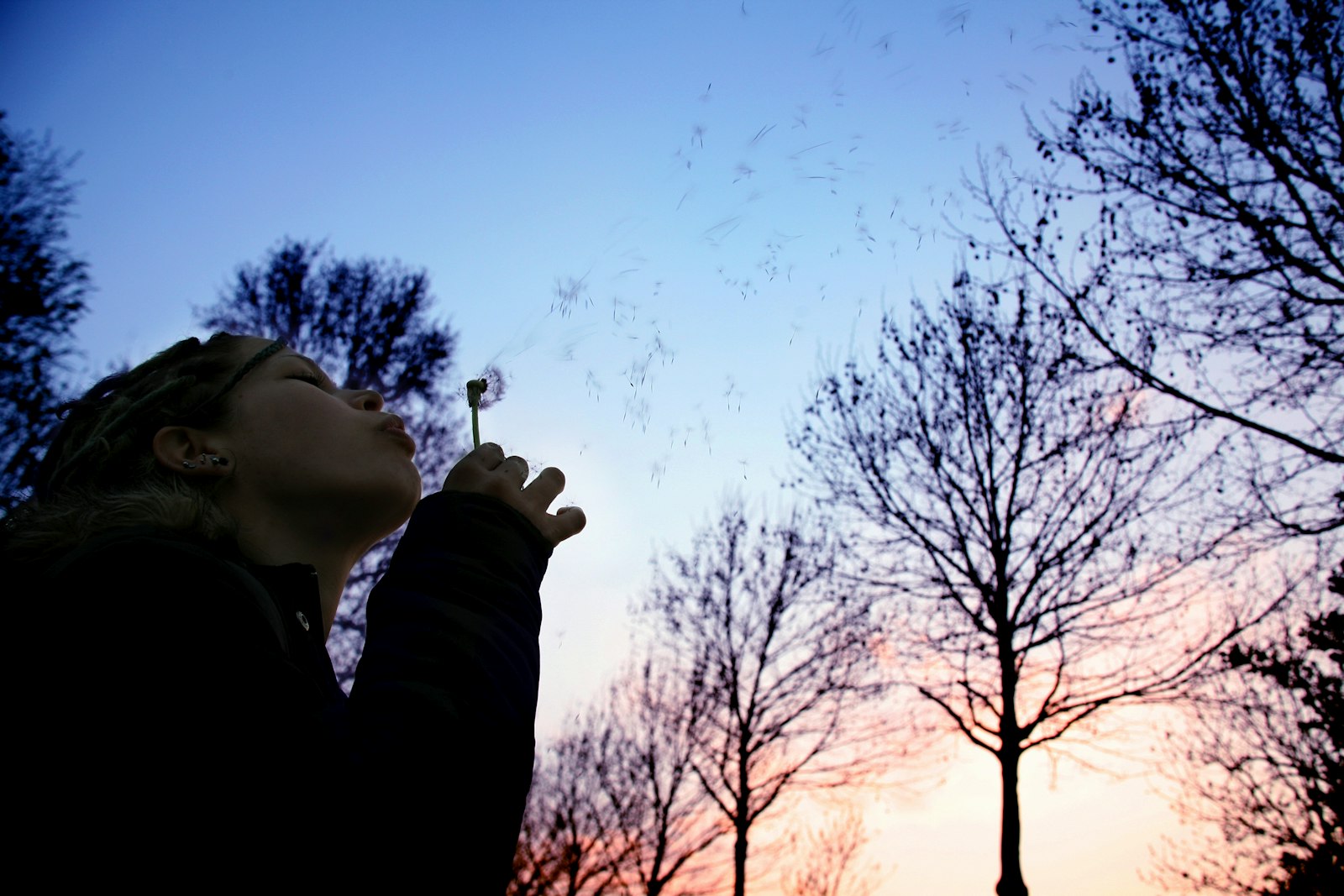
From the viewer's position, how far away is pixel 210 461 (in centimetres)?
186

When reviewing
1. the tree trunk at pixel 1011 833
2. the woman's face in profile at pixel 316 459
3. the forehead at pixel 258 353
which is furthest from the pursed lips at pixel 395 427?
the tree trunk at pixel 1011 833

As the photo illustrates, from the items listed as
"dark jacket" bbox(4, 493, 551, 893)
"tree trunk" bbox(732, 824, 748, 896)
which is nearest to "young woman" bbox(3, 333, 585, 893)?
"dark jacket" bbox(4, 493, 551, 893)

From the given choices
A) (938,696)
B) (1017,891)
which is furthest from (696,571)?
(1017,891)

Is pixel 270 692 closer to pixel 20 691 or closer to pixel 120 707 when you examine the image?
pixel 120 707

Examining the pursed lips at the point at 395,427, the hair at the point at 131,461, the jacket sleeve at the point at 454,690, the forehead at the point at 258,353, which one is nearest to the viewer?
the jacket sleeve at the point at 454,690

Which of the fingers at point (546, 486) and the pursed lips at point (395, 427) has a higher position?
the pursed lips at point (395, 427)

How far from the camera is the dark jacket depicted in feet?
3.29

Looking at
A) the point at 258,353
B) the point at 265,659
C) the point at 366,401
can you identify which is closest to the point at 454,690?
the point at 265,659

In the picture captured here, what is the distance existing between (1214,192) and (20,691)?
32.4 feet

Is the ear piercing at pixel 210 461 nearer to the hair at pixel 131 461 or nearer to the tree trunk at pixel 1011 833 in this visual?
the hair at pixel 131 461

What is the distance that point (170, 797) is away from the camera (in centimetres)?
101

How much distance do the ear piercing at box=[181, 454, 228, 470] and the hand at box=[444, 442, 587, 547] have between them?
1.60 feet

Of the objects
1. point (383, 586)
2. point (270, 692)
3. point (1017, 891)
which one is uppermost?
point (1017, 891)

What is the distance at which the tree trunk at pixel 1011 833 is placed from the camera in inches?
417
